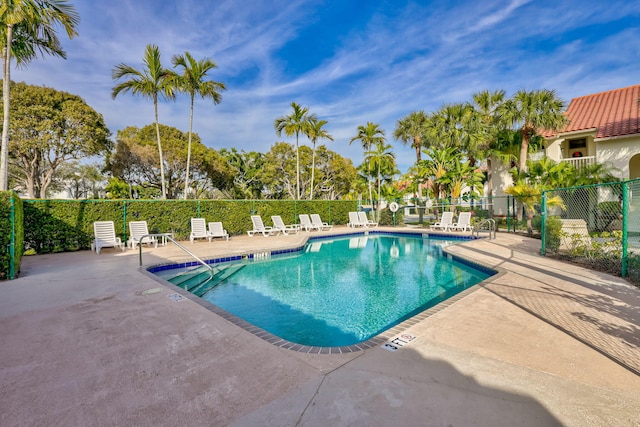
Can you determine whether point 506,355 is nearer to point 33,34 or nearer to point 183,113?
point 33,34

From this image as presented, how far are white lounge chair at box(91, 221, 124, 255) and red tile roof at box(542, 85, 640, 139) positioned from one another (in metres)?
22.5

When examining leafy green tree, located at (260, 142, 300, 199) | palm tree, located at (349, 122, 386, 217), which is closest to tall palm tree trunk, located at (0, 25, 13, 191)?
palm tree, located at (349, 122, 386, 217)

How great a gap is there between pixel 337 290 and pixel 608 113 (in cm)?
2057

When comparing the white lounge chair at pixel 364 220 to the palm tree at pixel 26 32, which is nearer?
the palm tree at pixel 26 32

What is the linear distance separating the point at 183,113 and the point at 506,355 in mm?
20996

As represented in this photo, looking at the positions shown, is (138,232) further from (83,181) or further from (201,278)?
(83,181)

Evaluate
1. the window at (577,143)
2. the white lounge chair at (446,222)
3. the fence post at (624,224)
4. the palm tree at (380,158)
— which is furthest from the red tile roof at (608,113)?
the fence post at (624,224)

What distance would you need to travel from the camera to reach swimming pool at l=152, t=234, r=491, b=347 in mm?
4633

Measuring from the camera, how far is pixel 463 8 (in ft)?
37.1

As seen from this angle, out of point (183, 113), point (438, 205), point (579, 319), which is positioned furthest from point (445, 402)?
point (183, 113)

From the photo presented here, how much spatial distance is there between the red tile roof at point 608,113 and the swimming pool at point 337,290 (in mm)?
13130

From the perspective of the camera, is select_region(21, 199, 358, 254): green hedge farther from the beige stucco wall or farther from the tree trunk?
the beige stucco wall

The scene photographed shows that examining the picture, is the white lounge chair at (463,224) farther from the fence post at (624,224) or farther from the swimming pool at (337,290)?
the fence post at (624,224)

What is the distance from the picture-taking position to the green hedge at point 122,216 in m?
9.57
